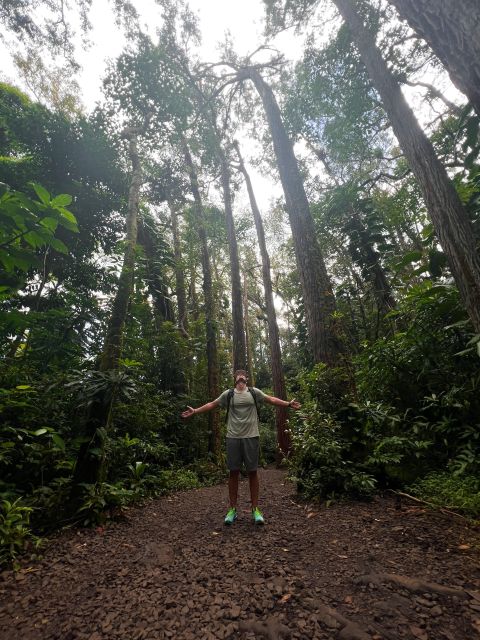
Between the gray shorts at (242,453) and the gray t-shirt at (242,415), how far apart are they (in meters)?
0.07

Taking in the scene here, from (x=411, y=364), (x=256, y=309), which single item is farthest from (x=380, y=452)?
(x=256, y=309)

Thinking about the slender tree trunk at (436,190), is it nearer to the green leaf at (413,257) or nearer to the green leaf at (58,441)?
the green leaf at (413,257)

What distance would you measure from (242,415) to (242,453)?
0.45 m

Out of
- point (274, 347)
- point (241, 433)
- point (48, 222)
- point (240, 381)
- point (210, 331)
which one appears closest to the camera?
point (48, 222)

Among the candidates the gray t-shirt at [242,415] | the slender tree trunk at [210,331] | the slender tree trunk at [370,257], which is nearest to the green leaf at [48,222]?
the gray t-shirt at [242,415]

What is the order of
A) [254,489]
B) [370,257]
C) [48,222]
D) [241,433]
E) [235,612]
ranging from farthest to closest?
[370,257], [241,433], [254,489], [48,222], [235,612]

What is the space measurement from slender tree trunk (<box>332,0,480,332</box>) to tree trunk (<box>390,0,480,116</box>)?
1243mm

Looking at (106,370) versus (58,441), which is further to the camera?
(106,370)

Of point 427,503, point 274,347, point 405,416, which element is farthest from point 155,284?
point 427,503

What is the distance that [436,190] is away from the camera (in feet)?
11.0

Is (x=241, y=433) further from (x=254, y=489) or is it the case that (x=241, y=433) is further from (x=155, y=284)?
(x=155, y=284)

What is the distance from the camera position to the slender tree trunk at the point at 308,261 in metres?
4.62

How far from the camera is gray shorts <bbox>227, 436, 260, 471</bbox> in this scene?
3506 millimetres

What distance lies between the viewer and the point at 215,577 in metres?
2.17
